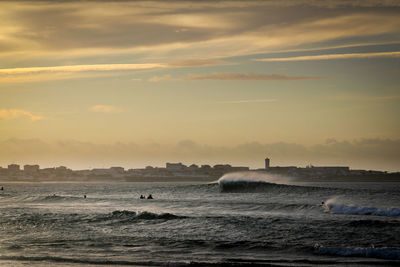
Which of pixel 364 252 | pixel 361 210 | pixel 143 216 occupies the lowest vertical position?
pixel 364 252

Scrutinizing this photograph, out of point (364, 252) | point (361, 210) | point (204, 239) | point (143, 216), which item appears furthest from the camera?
point (361, 210)

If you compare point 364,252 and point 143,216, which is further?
point 143,216

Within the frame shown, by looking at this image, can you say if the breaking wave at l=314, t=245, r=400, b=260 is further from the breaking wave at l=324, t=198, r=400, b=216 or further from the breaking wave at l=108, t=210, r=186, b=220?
the breaking wave at l=324, t=198, r=400, b=216

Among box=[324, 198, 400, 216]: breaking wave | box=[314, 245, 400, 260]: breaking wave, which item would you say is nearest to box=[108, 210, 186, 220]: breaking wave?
box=[324, 198, 400, 216]: breaking wave

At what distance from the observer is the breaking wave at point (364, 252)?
92.4 ft

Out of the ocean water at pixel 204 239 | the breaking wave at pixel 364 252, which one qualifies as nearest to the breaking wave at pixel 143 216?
the ocean water at pixel 204 239

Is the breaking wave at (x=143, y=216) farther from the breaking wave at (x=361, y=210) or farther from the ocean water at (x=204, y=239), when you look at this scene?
the breaking wave at (x=361, y=210)

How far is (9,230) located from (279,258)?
20782 mm

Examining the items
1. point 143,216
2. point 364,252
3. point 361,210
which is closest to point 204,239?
point 364,252

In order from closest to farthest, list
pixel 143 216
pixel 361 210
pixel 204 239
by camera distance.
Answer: pixel 204 239
pixel 143 216
pixel 361 210

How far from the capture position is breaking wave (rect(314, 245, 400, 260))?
92.4ft

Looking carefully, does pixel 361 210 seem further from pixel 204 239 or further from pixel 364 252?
pixel 364 252

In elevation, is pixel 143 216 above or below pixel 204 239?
above

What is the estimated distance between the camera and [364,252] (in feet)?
95.1
